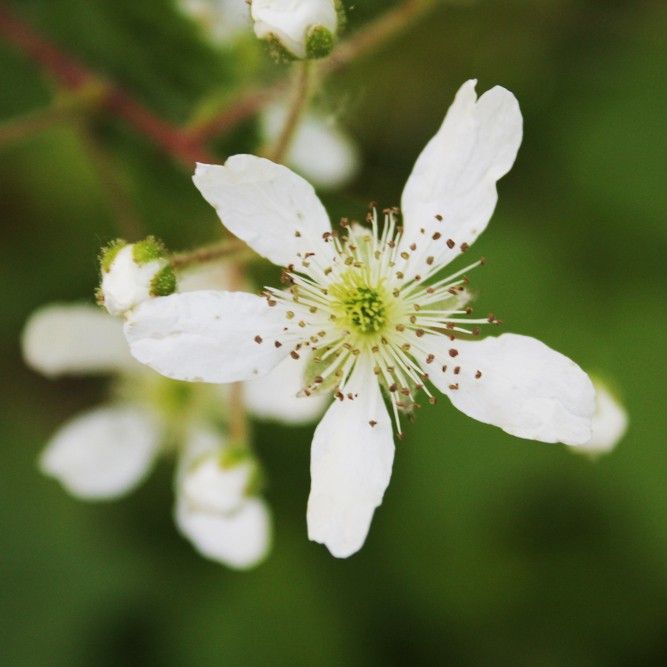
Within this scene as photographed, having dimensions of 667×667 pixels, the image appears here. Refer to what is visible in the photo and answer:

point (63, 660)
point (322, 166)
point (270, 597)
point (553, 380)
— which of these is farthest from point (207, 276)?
point (63, 660)

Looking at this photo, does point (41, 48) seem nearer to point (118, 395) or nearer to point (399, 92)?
point (118, 395)

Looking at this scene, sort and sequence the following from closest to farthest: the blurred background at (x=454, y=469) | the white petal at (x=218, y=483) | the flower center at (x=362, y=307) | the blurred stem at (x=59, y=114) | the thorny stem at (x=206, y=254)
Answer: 1. the thorny stem at (x=206, y=254)
2. the flower center at (x=362, y=307)
3. the white petal at (x=218, y=483)
4. the blurred stem at (x=59, y=114)
5. the blurred background at (x=454, y=469)

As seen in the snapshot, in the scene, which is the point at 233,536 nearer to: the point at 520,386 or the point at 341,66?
the point at 520,386

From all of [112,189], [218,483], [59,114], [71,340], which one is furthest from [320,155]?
[218,483]

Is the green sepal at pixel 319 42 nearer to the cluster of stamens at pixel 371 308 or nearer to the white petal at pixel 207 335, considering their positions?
the cluster of stamens at pixel 371 308

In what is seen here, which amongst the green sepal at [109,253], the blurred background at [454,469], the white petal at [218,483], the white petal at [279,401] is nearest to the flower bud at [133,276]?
the green sepal at [109,253]

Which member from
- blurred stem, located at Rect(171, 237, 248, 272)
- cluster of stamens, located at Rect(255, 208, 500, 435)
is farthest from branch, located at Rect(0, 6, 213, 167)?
cluster of stamens, located at Rect(255, 208, 500, 435)

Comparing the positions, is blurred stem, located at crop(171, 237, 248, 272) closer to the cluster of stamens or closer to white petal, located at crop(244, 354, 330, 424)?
the cluster of stamens
